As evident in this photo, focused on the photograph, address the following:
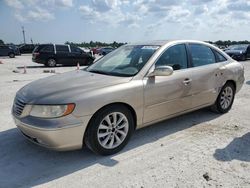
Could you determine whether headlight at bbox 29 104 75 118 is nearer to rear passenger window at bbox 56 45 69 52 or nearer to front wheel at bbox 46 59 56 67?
front wheel at bbox 46 59 56 67

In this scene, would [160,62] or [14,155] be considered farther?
[160,62]

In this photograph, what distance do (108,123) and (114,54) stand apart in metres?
1.79

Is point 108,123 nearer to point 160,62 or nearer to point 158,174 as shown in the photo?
point 158,174

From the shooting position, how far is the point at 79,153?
159 inches

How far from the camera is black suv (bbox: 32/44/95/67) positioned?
19.0 m

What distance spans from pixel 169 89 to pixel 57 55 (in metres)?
16.0

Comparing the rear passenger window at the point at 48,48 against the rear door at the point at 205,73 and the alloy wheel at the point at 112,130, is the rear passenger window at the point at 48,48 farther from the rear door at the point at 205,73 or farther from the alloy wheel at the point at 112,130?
the alloy wheel at the point at 112,130

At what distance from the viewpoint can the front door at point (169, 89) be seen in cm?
423

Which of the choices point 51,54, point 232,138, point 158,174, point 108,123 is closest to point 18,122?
point 108,123

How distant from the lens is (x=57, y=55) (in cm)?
1934

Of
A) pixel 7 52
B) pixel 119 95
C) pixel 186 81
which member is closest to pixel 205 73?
pixel 186 81

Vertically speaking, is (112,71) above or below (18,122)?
above

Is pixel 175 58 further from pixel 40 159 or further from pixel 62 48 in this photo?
pixel 62 48

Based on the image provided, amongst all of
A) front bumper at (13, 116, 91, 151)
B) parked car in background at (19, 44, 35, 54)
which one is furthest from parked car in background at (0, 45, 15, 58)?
front bumper at (13, 116, 91, 151)
